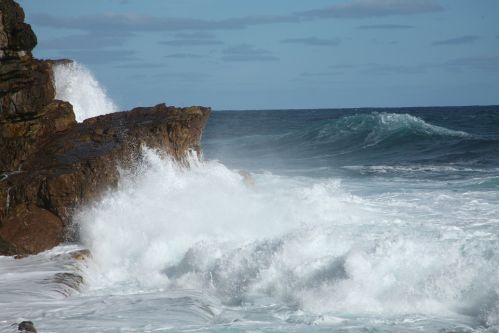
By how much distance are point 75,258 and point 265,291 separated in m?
2.57

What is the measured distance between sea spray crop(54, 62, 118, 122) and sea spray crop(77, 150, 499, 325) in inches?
120

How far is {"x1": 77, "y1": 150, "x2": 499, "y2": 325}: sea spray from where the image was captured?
734cm

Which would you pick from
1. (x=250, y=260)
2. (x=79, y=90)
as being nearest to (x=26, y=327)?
(x=250, y=260)

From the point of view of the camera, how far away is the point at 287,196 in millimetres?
12383

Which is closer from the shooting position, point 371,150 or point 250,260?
point 250,260

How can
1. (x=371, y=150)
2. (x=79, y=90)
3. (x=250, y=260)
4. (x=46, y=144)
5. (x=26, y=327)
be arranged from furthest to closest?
1. (x=371, y=150)
2. (x=79, y=90)
3. (x=46, y=144)
4. (x=250, y=260)
5. (x=26, y=327)

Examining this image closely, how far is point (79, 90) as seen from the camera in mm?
14078

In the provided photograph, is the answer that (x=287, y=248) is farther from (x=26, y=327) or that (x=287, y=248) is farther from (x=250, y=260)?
(x=26, y=327)

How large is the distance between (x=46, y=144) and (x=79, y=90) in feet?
11.9

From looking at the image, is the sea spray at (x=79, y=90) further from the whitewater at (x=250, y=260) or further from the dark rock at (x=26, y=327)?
the dark rock at (x=26, y=327)

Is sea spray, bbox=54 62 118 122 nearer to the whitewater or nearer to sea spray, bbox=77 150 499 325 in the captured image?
the whitewater

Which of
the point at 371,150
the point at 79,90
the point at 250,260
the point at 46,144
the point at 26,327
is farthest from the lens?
the point at 371,150

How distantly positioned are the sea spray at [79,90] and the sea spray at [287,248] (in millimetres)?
3037

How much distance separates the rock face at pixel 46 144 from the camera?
9617mm
